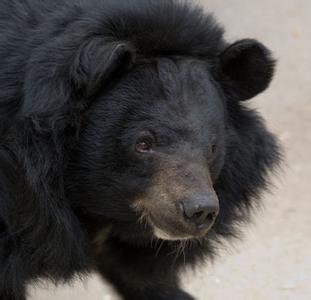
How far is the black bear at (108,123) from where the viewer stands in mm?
4285

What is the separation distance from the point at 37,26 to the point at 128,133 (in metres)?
0.70

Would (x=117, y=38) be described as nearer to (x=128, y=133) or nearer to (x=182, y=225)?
(x=128, y=133)

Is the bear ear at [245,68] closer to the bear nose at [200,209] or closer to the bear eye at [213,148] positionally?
the bear eye at [213,148]

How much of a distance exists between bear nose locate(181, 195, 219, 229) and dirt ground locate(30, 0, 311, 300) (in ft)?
3.89

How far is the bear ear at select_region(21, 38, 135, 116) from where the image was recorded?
4250 millimetres

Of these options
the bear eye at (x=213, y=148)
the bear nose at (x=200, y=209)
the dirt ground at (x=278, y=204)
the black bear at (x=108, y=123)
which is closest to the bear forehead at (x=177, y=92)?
the black bear at (x=108, y=123)

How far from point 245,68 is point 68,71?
97cm

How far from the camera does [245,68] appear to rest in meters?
Answer: 4.79

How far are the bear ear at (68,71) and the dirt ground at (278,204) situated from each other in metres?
1.20

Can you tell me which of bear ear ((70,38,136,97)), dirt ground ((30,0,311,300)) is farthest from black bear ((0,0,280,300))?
dirt ground ((30,0,311,300))

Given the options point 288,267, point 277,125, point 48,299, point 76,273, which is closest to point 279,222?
point 288,267

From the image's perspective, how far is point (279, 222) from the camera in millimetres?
7121

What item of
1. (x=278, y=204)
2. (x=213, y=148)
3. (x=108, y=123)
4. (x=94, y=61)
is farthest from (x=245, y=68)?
(x=278, y=204)

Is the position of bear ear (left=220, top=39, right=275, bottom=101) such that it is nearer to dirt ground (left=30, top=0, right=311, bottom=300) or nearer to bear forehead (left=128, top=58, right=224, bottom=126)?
bear forehead (left=128, top=58, right=224, bottom=126)
